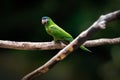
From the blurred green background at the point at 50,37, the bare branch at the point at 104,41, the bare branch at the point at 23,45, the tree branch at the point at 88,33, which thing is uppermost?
the tree branch at the point at 88,33

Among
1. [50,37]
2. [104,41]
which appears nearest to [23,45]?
[104,41]

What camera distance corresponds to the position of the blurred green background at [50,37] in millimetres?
2061

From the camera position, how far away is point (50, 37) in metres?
2.15

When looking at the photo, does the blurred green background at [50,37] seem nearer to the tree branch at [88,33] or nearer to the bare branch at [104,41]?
the bare branch at [104,41]

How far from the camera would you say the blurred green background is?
2061 millimetres

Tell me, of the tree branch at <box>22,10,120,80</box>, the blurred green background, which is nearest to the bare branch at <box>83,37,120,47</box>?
the tree branch at <box>22,10,120,80</box>

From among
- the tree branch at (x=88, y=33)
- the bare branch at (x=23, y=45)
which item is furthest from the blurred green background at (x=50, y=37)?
the tree branch at (x=88, y=33)

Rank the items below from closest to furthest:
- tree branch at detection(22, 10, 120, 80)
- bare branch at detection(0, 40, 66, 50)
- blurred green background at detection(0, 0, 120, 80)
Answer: tree branch at detection(22, 10, 120, 80) < bare branch at detection(0, 40, 66, 50) < blurred green background at detection(0, 0, 120, 80)

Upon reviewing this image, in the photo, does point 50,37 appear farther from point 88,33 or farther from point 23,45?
point 88,33

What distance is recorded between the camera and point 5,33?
2.15 meters

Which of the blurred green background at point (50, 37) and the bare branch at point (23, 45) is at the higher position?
the bare branch at point (23, 45)

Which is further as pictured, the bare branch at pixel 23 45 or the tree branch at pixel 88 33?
the bare branch at pixel 23 45

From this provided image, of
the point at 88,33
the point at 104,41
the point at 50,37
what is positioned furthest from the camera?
the point at 50,37

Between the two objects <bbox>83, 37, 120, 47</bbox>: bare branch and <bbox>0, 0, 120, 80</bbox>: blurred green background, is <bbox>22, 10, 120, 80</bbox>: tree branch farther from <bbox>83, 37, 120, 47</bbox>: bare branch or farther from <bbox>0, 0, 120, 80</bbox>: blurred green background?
<bbox>0, 0, 120, 80</bbox>: blurred green background
